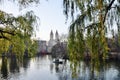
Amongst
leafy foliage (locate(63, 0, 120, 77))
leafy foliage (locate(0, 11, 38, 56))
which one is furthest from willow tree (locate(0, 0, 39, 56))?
leafy foliage (locate(63, 0, 120, 77))

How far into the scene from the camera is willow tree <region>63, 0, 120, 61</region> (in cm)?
456

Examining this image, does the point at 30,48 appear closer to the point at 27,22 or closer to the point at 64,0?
the point at 27,22

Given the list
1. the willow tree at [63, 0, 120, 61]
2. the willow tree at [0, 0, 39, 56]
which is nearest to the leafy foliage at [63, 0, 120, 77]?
the willow tree at [63, 0, 120, 61]

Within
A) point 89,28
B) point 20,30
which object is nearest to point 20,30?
point 20,30

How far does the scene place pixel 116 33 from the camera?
4785mm

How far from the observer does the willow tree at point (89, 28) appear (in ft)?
15.0

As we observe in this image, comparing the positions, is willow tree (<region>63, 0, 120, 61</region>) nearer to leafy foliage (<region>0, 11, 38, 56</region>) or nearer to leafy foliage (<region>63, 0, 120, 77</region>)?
leafy foliage (<region>63, 0, 120, 77</region>)

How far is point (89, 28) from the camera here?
16.1ft

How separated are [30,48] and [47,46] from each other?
162m

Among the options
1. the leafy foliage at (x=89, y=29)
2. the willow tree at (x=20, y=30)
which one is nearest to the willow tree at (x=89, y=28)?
the leafy foliage at (x=89, y=29)

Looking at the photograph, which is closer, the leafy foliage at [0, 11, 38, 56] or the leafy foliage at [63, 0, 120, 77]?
the leafy foliage at [63, 0, 120, 77]

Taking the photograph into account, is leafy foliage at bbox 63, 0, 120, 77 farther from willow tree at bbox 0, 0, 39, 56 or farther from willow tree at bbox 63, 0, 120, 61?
willow tree at bbox 0, 0, 39, 56

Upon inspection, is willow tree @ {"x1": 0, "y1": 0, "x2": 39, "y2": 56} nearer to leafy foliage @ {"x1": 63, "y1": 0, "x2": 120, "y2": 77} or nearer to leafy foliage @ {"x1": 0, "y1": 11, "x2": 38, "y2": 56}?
leafy foliage @ {"x1": 0, "y1": 11, "x2": 38, "y2": 56}

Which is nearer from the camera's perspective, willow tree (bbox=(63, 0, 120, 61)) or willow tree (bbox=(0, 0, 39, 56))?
willow tree (bbox=(63, 0, 120, 61))
